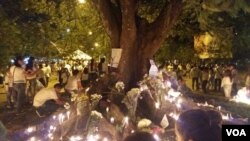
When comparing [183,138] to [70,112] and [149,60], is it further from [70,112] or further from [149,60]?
[149,60]

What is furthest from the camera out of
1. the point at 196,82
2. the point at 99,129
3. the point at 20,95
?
the point at 196,82

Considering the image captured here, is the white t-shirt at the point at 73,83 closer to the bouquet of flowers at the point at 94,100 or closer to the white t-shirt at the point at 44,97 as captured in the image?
the white t-shirt at the point at 44,97

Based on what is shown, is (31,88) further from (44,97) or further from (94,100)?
(94,100)

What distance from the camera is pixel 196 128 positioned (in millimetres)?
3695

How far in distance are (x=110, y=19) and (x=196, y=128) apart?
11790 millimetres

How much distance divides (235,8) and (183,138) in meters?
8.35

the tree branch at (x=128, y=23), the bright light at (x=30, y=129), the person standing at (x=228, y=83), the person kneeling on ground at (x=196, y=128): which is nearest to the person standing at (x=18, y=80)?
the tree branch at (x=128, y=23)

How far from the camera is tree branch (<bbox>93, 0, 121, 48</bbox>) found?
15.1 meters

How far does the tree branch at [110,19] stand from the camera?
49.7 ft

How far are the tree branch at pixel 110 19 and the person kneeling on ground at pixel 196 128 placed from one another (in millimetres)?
11578

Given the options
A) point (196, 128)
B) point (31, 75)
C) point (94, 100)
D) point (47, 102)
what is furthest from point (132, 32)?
point (196, 128)

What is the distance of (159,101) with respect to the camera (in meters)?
14.4

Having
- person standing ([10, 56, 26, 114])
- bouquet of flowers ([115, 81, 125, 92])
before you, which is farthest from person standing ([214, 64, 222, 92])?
person standing ([10, 56, 26, 114])

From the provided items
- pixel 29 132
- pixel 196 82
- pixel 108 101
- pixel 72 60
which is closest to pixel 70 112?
pixel 29 132
